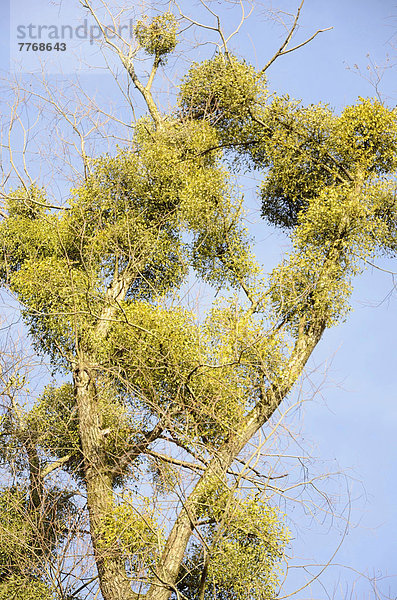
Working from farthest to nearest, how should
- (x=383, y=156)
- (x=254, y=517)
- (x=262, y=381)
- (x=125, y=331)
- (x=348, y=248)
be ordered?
(x=383, y=156) → (x=348, y=248) → (x=125, y=331) → (x=262, y=381) → (x=254, y=517)

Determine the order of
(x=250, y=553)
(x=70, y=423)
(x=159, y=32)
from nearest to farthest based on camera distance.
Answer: (x=250, y=553)
(x=70, y=423)
(x=159, y=32)

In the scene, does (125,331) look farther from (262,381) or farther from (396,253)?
(396,253)

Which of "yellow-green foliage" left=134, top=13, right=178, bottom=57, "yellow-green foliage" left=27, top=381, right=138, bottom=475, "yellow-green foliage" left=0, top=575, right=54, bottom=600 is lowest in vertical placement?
"yellow-green foliage" left=0, top=575, right=54, bottom=600

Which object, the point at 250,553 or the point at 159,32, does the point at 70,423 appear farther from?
the point at 159,32

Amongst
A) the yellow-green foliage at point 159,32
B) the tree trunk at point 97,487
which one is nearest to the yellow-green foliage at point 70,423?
the tree trunk at point 97,487

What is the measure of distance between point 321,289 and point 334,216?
1525 mm

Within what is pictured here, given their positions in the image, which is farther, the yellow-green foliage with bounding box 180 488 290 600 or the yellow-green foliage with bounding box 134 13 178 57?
the yellow-green foliage with bounding box 134 13 178 57

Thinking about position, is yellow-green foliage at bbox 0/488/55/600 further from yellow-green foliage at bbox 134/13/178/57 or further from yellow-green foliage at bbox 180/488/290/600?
yellow-green foliage at bbox 134/13/178/57

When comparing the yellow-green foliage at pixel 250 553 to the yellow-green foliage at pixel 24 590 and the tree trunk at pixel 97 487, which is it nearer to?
the tree trunk at pixel 97 487

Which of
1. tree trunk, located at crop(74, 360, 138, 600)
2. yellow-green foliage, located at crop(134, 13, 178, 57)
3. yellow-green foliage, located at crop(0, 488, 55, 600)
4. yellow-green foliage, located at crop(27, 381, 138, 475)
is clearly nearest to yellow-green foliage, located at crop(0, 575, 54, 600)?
yellow-green foliage, located at crop(0, 488, 55, 600)

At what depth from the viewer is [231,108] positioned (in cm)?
1494

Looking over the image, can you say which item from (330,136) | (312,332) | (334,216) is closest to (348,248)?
(334,216)

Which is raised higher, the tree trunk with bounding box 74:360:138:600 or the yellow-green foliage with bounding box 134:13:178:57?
the yellow-green foliage with bounding box 134:13:178:57

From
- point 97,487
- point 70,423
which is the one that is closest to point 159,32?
point 70,423
